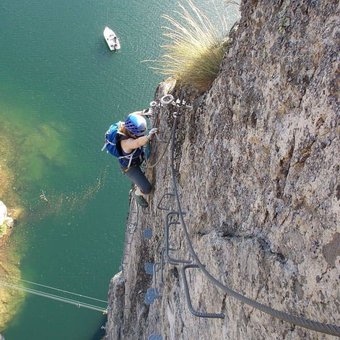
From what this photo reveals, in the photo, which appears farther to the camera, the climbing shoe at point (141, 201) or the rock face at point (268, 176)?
the climbing shoe at point (141, 201)

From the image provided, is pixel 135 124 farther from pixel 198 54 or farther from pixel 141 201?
pixel 141 201

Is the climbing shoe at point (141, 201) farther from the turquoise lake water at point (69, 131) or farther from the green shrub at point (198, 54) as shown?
the turquoise lake water at point (69, 131)

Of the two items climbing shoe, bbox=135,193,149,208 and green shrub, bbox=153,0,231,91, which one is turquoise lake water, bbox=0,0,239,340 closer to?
climbing shoe, bbox=135,193,149,208

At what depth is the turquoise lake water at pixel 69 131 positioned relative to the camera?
17.2m

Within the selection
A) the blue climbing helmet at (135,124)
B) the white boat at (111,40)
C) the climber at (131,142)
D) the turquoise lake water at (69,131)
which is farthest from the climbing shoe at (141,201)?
the white boat at (111,40)

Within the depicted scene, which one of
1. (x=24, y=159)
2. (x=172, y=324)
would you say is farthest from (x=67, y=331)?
(x=172, y=324)

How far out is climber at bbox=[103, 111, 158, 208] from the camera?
5.66 meters

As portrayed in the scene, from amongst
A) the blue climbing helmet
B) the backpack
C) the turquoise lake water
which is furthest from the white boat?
the blue climbing helmet

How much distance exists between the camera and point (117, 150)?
6.10 m

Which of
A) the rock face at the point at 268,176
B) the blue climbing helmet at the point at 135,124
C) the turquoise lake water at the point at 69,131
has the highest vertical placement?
the turquoise lake water at the point at 69,131

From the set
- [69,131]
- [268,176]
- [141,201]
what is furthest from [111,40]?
[268,176]

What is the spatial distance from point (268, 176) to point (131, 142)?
9.26 ft

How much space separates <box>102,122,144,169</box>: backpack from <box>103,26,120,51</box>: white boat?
51.9ft

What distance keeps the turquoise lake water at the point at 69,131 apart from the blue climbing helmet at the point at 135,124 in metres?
12.7
